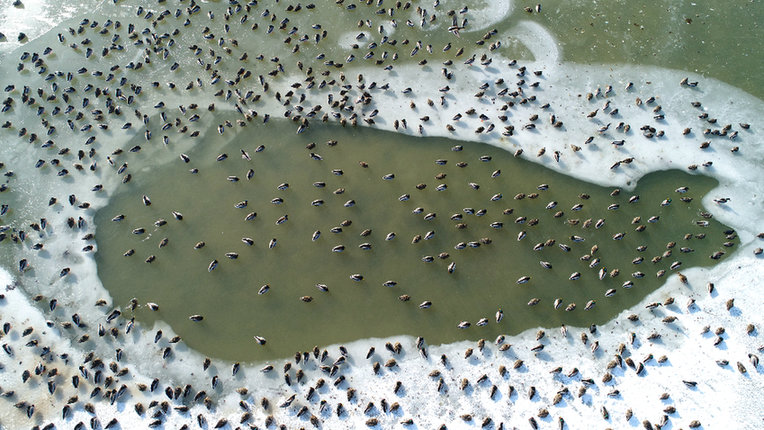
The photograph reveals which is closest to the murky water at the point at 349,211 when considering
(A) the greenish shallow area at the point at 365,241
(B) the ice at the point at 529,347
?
(A) the greenish shallow area at the point at 365,241

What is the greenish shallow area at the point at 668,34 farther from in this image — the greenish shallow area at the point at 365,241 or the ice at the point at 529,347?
the greenish shallow area at the point at 365,241

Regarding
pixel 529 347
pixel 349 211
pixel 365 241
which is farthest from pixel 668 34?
pixel 365 241

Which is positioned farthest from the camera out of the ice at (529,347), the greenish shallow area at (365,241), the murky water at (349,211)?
the murky water at (349,211)

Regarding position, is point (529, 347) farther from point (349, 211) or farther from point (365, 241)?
point (349, 211)

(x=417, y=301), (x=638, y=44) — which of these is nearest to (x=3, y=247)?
(x=417, y=301)

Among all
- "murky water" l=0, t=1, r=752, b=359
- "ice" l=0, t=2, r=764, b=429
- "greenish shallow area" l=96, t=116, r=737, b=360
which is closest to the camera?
"ice" l=0, t=2, r=764, b=429

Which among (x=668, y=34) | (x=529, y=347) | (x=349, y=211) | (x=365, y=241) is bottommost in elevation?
(x=529, y=347)

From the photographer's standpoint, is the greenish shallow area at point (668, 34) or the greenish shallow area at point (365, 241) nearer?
the greenish shallow area at point (365, 241)

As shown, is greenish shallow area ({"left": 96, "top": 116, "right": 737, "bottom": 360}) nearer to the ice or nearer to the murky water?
the murky water

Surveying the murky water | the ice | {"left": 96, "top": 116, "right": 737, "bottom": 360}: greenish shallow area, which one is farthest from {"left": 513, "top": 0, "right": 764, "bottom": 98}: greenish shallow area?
{"left": 96, "top": 116, "right": 737, "bottom": 360}: greenish shallow area
